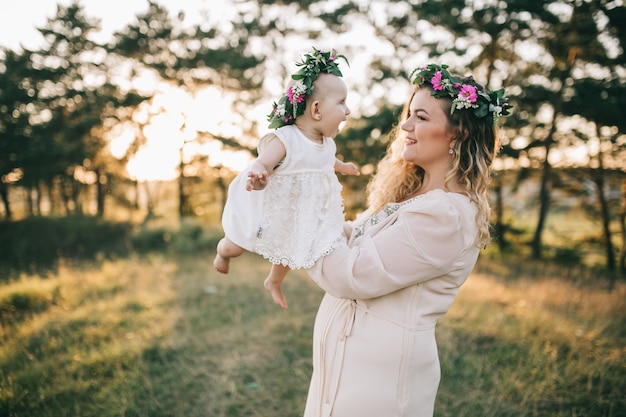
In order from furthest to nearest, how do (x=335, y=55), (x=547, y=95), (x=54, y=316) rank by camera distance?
(x=547, y=95)
(x=54, y=316)
(x=335, y=55)

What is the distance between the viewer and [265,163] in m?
1.65

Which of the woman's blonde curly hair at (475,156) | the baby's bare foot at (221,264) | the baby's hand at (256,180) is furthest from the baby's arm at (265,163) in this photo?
the woman's blonde curly hair at (475,156)

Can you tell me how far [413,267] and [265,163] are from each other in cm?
73

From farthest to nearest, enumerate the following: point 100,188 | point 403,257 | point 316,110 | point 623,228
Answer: point 100,188
point 623,228
point 316,110
point 403,257

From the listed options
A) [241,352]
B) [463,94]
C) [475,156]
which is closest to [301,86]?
[463,94]

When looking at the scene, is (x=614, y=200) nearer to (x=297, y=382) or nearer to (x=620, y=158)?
(x=620, y=158)

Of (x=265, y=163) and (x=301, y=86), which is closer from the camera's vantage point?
(x=265, y=163)

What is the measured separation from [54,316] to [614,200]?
1605 centimetres

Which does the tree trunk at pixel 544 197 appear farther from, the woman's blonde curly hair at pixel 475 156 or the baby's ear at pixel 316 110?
the baby's ear at pixel 316 110

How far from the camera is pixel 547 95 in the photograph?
484 inches

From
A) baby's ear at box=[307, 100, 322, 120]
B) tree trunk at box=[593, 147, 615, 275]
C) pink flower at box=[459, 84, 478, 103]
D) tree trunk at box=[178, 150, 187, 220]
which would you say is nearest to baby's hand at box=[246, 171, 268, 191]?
baby's ear at box=[307, 100, 322, 120]

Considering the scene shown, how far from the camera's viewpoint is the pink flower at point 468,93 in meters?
1.67

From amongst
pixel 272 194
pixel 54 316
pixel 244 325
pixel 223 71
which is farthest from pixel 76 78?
pixel 272 194

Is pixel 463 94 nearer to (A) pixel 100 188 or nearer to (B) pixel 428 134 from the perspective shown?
(B) pixel 428 134
